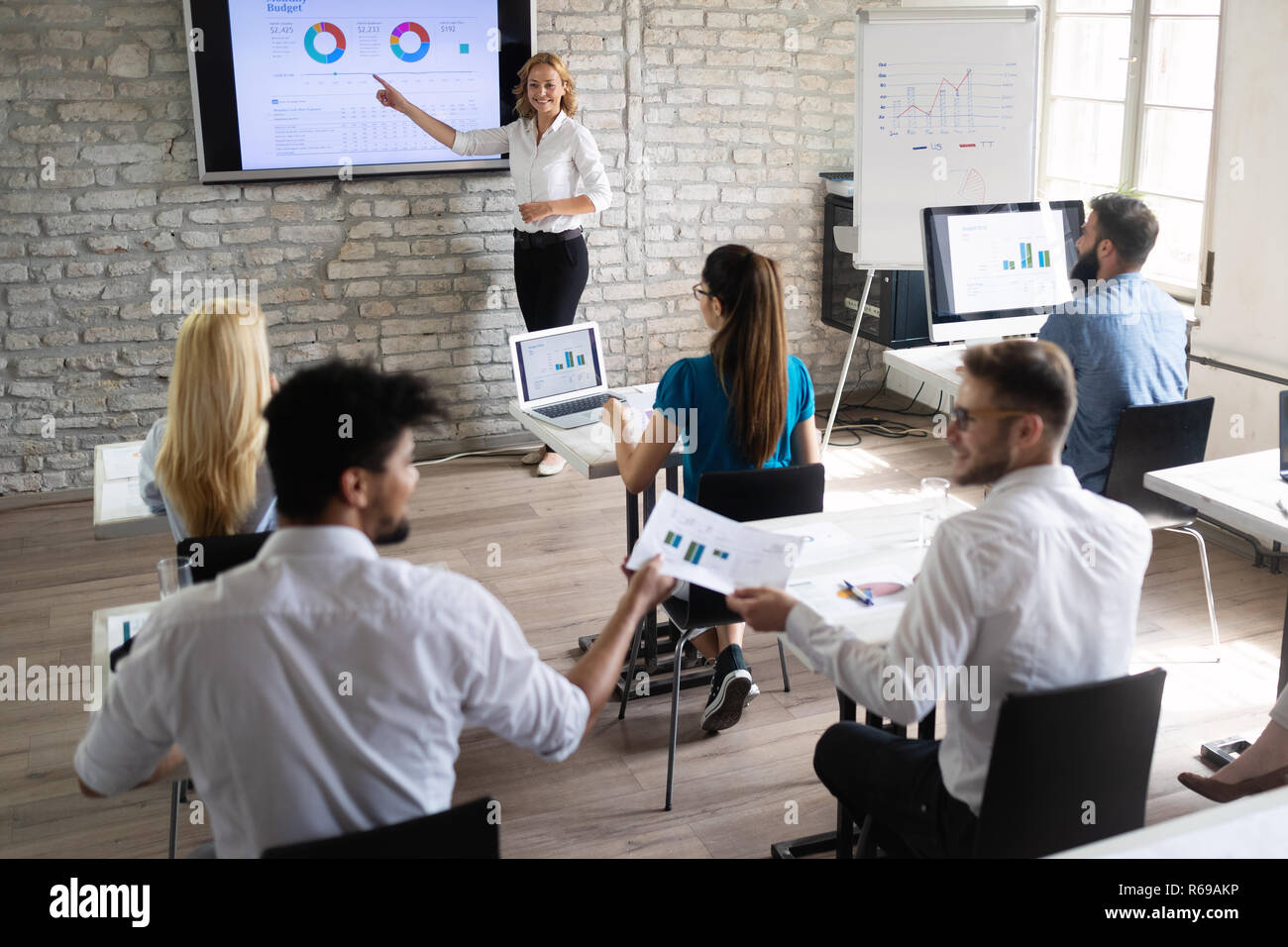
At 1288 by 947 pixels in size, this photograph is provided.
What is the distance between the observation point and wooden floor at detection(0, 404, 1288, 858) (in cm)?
304

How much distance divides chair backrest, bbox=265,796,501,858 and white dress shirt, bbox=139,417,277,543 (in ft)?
4.12

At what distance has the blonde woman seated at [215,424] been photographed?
2574 millimetres

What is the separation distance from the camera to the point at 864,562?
8.75 ft

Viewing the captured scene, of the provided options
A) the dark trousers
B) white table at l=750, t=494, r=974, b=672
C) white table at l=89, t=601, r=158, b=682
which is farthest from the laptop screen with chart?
the dark trousers

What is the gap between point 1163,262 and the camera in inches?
210

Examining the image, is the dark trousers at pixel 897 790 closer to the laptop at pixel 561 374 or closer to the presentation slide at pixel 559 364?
the laptop at pixel 561 374

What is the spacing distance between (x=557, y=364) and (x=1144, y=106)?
3158mm

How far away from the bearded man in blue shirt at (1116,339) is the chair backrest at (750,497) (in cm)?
108

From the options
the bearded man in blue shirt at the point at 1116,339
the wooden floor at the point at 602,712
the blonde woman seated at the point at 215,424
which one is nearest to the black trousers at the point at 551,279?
the wooden floor at the point at 602,712

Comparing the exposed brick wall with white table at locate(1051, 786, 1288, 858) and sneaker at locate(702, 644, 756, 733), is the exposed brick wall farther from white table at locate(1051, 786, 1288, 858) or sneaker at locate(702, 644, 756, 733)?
white table at locate(1051, 786, 1288, 858)

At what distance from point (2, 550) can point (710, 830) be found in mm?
3316

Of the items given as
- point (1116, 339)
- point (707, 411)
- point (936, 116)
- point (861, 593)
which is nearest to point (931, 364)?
point (1116, 339)

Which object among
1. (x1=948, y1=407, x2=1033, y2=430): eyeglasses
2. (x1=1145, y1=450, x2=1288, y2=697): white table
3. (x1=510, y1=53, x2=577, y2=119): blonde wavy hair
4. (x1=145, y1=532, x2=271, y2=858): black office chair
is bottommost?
(x1=1145, y1=450, x2=1288, y2=697): white table
